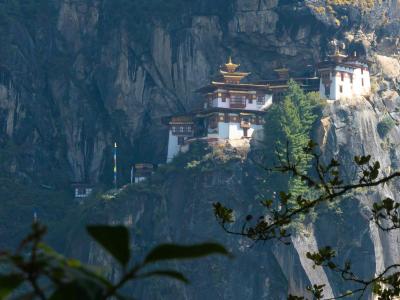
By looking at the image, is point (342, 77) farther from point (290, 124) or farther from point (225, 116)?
point (225, 116)

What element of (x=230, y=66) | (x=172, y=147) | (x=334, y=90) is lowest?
(x=172, y=147)

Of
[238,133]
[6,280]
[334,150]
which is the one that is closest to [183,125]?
[238,133]

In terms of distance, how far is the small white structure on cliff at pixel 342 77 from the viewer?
267 feet

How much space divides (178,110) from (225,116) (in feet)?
33.3

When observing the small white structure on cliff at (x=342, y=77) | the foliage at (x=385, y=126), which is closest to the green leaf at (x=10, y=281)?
the small white structure on cliff at (x=342, y=77)

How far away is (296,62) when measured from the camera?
284ft

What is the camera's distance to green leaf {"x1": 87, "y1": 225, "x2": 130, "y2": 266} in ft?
10.4

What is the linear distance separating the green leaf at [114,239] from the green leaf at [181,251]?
0.07 m

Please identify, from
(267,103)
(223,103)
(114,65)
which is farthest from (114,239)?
(114,65)

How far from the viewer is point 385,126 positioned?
271ft

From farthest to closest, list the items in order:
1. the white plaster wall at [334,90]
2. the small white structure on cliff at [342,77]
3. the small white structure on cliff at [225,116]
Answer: the small white structure on cliff at [342,77], the white plaster wall at [334,90], the small white structure on cliff at [225,116]

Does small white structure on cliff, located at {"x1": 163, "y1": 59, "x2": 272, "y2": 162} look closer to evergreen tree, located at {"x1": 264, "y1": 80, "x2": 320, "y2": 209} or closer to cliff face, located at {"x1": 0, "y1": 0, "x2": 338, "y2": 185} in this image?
evergreen tree, located at {"x1": 264, "y1": 80, "x2": 320, "y2": 209}

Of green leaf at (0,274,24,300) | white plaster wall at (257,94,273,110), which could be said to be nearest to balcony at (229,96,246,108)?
white plaster wall at (257,94,273,110)

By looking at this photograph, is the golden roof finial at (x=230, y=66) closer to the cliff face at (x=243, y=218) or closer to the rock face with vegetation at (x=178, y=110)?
the rock face with vegetation at (x=178, y=110)
